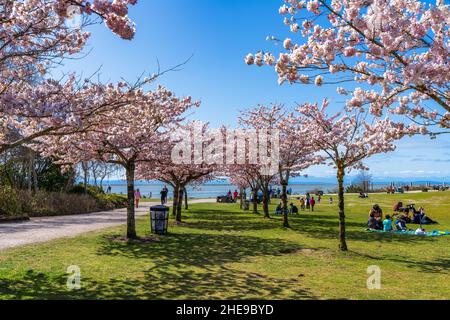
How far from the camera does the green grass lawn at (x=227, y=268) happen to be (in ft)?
25.0

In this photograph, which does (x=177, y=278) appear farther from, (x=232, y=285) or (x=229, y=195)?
(x=229, y=195)

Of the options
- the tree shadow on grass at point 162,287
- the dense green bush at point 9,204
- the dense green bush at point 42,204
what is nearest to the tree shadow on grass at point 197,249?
the tree shadow on grass at point 162,287

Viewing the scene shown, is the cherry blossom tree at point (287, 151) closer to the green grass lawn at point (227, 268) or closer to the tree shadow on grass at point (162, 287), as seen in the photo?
the green grass lawn at point (227, 268)

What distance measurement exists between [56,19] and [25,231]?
10.9 metres

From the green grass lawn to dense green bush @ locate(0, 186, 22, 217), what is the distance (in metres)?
8.18

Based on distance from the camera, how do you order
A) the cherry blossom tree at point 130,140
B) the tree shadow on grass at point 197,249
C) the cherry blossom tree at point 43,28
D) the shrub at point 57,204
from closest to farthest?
the cherry blossom tree at point 43,28 < the tree shadow on grass at point 197,249 < the cherry blossom tree at point 130,140 < the shrub at point 57,204

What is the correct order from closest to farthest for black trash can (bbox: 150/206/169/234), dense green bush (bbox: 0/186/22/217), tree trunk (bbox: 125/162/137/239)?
tree trunk (bbox: 125/162/137/239) → black trash can (bbox: 150/206/169/234) → dense green bush (bbox: 0/186/22/217)

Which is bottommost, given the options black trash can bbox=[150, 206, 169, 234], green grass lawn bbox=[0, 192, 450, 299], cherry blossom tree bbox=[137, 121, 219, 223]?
green grass lawn bbox=[0, 192, 450, 299]

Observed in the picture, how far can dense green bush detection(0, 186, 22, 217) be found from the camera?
68.4ft

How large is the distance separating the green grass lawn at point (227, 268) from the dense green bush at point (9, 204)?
8178mm

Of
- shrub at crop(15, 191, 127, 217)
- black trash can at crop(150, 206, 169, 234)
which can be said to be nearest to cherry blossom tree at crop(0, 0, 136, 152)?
black trash can at crop(150, 206, 169, 234)

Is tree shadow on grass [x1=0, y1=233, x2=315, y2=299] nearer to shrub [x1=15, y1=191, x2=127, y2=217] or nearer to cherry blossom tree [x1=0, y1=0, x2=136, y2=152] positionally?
cherry blossom tree [x1=0, y1=0, x2=136, y2=152]

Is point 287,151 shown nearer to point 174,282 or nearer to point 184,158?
point 184,158

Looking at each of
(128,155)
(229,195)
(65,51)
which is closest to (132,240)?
(128,155)
